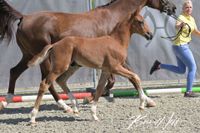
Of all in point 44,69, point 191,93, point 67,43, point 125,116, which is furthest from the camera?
point 191,93

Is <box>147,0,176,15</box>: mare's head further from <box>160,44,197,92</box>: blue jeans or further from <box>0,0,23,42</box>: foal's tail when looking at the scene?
<box>0,0,23,42</box>: foal's tail

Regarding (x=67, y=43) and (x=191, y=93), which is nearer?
(x=67, y=43)

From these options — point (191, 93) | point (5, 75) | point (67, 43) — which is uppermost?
point (67, 43)

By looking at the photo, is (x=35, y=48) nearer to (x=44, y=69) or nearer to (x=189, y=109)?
(x=44, y=69)

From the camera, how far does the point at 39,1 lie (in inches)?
378

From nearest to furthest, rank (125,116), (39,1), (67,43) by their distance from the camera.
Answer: (67,43)
(125,116)
(39,1)

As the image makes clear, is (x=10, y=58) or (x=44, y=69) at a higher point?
(x=44, y=69)

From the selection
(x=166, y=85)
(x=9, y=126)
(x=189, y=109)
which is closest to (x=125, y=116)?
(x=189, y=109)

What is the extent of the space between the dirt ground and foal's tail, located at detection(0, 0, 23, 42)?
1.23 metres

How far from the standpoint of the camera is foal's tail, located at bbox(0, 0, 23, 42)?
309 inches

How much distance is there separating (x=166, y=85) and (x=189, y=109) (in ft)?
9.20

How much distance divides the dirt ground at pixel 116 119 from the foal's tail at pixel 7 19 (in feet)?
4.02

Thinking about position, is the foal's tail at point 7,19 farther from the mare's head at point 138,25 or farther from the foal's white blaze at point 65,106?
the mare's head at point 138,25

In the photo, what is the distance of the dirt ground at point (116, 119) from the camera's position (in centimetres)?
619
